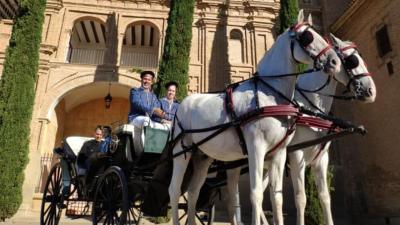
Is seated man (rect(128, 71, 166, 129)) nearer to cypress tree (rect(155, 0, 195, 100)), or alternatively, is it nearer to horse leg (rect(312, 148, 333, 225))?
horse leg (rect(312, 148, 333, 225))

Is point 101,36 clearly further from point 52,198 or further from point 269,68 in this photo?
point 269,68

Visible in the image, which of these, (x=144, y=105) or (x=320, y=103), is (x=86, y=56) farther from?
(x=320, y=103)

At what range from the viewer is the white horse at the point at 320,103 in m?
3.48

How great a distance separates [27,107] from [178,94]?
482 cm

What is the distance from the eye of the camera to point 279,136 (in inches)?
130

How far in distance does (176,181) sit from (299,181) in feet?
4.45

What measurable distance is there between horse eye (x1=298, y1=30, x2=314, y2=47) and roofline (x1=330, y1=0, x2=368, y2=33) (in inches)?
430

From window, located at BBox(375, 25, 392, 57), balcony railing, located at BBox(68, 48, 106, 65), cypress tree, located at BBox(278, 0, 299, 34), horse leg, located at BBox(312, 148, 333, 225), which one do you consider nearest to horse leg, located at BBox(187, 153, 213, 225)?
horse leg, located at BBox(312, 148, 333, 225)

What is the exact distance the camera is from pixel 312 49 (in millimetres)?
3379

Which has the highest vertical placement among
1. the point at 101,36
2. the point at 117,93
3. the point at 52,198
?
the point at 101,36

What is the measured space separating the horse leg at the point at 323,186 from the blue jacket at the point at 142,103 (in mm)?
2228

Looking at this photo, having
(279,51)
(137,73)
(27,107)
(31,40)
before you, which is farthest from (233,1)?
(279,51)

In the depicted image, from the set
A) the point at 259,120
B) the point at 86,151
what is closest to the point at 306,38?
the point at 259,120

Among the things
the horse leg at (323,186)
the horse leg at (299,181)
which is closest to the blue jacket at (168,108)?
the horse leg at (299,181)
